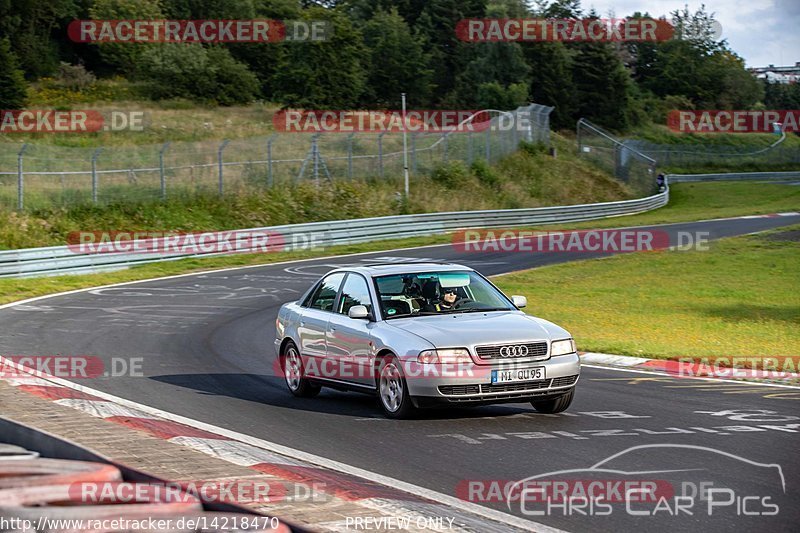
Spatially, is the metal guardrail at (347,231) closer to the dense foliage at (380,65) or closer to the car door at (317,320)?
the car door at (317,320)

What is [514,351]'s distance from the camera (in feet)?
32.9

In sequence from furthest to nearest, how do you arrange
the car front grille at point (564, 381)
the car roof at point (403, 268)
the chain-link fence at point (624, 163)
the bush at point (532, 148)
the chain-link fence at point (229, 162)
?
1. the chain-link fence at point (624, 163)
2. the bush at point (532, 148)
3. the chain-link fence at point (229, 162)
4. the car roof at point (403, 268)
5. the car front grille at point (564, 381)

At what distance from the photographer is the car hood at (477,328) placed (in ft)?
33.0

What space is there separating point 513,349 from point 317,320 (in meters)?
2.73

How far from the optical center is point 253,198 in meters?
42.8

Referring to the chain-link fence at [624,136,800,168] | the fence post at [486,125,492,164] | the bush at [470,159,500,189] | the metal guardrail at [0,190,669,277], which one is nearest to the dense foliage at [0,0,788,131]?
the chain-link fence at [624,136,800,168]

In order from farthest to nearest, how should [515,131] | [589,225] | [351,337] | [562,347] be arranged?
[515,131] → [589,225] → [351,337] → [562,347]

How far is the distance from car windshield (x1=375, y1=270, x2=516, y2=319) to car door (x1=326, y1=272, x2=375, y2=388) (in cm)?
22

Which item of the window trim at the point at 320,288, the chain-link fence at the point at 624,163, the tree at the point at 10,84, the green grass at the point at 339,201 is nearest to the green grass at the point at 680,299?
the window trim at the point at 320,288

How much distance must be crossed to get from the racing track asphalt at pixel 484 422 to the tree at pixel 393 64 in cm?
8394

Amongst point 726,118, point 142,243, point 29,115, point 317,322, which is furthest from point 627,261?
point 726,118

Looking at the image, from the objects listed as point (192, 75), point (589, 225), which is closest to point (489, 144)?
point (589, 225)

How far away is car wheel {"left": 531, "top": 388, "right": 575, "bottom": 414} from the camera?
1049cm

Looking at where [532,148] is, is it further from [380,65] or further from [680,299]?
[380,65]
